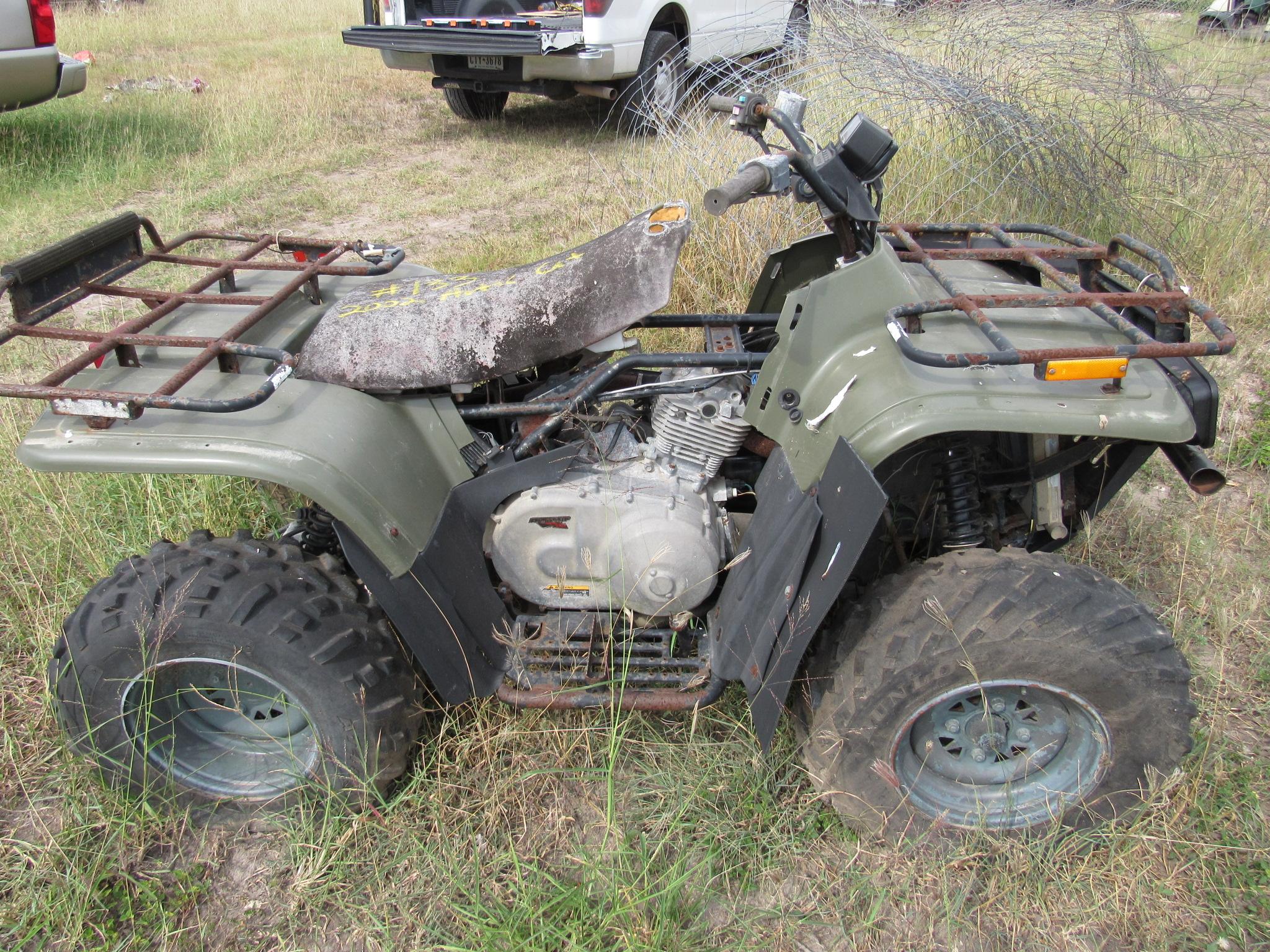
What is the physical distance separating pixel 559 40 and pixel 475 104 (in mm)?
2157

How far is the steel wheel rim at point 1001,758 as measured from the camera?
6.98 feet

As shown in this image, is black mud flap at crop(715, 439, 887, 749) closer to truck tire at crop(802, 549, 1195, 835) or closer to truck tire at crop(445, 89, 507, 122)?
truck tire at crop(802, 549, 1195, 835)

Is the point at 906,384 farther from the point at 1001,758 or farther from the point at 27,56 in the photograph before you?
the point at 27,56

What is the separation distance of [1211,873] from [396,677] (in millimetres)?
2110

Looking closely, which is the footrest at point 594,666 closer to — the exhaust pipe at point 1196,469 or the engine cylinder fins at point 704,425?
the engine cylinder fins at point 704,425

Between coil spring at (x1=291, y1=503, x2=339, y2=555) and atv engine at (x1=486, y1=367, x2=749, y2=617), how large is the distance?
0.50 metres

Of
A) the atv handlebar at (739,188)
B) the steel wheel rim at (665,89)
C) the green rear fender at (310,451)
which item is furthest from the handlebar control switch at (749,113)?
the steel wheel rim at (665,89)

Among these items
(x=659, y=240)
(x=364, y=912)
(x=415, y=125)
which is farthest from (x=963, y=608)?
(x=415, y=125)

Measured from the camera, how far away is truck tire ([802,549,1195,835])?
1.98m

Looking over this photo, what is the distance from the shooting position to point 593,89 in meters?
7.47

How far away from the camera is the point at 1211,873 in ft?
7.10

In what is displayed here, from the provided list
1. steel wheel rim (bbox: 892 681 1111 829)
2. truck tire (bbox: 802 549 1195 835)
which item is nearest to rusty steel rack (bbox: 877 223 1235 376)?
truck tire (bbox: 802 549 1195 835)

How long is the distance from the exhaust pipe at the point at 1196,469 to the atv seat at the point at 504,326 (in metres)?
1.27

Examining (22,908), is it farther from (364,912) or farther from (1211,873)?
(1211,873)
